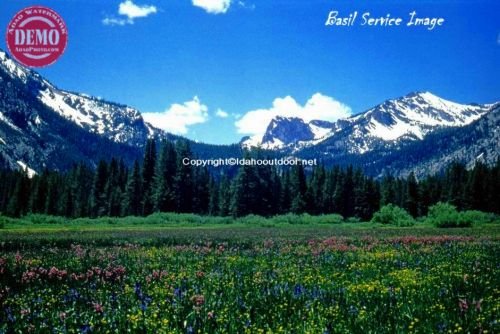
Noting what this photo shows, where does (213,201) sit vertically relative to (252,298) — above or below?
above

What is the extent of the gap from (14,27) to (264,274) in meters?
15.2

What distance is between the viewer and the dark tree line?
335 feet

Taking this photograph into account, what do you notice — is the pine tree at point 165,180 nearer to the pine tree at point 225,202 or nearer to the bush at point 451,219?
the pine tree at point 225,202

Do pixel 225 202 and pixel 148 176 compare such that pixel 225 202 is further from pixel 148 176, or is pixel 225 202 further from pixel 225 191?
pixel 148 176

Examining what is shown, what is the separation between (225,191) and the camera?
116 meters

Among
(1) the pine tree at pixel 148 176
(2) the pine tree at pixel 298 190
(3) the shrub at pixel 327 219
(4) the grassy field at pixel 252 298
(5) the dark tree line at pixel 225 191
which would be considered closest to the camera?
(4) the grassy field at pixel 252 298

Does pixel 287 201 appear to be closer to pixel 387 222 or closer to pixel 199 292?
pixel 387 222

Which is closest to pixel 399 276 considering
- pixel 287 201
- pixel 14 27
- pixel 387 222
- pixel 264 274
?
pixel 264 274

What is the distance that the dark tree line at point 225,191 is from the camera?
102m

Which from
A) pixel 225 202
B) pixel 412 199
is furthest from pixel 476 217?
pixel 225 202

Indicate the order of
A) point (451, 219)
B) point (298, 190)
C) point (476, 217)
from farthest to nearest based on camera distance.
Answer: point (298, 190) → point (476, 217) → point (451, 219)

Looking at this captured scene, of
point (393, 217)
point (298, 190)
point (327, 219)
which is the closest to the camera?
point (393, 217)

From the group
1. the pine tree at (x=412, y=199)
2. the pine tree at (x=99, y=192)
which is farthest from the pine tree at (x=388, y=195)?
the pine tree at (x=99, y=192)

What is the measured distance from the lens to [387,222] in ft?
259
